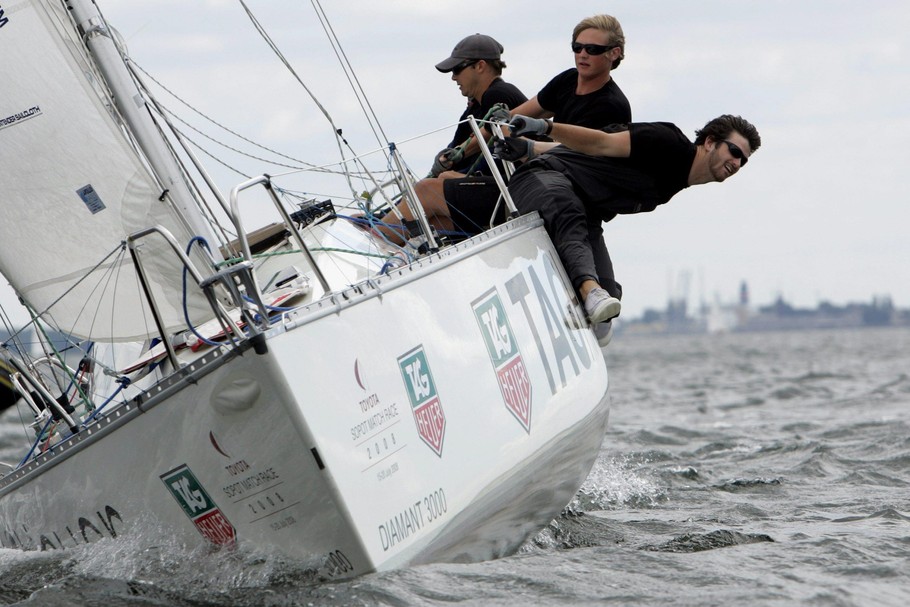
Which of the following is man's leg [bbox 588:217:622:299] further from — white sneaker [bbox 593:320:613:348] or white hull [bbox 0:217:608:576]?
white hull [bbox 0:217:608:576]

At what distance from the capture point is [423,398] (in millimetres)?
3975

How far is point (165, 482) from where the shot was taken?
3.83 metres

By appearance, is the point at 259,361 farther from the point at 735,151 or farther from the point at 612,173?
the point at 735,151

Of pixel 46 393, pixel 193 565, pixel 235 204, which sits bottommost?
pixel 193 565

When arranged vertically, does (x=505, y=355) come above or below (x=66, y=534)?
below

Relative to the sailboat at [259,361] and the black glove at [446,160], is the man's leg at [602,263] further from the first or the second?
the black glove at [446,160]

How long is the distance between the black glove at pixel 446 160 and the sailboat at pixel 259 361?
576mm

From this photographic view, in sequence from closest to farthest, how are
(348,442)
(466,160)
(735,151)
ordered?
(348,442) < (735,151) < (466,160)

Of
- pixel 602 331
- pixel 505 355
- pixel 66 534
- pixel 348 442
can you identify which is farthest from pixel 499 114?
pixel 66 534

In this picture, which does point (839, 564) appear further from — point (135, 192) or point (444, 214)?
point (135, 192)

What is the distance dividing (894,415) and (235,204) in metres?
8.41

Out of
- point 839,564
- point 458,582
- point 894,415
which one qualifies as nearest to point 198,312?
point 458,582

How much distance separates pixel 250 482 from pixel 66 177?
1751 millimetres

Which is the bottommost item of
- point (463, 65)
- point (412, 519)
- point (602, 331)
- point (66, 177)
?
point (602, 331)
